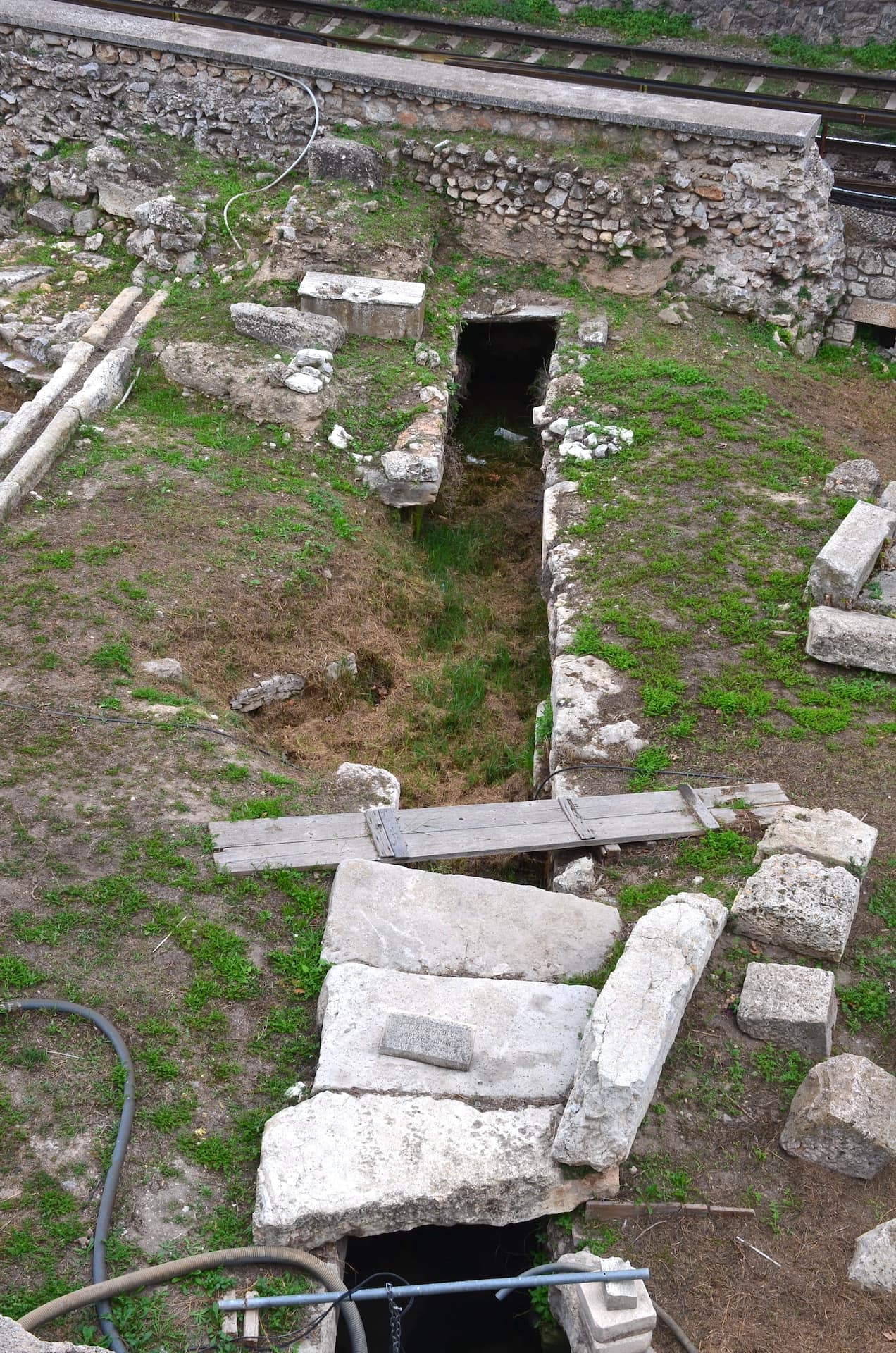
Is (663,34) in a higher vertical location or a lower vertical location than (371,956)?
higher

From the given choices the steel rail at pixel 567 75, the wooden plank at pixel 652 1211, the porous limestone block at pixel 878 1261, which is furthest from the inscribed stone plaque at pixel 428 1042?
the steel rail at pixel 567 75

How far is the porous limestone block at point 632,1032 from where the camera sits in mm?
5070

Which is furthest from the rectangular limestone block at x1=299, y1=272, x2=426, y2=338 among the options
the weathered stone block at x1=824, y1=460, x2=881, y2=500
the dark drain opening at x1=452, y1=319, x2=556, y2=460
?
the weathered stone block at x1=824, y1=460, x2=881, y2=500

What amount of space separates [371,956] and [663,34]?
16331 mm

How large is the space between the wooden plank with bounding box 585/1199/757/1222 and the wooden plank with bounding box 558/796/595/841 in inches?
92.2

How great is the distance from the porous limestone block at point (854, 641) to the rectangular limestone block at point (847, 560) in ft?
0.98

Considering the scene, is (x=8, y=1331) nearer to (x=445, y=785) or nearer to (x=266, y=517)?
(x=445, y=785)

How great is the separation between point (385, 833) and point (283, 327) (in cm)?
612

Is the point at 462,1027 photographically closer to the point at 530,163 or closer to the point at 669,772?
the point at 669,772

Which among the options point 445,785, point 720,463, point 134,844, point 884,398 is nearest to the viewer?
point 134,844

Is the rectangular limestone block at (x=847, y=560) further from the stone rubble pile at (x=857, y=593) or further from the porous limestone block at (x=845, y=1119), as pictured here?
the porous limestone block at (x=845, y=1119)

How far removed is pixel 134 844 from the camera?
6652mm

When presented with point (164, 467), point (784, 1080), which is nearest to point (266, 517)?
point (164, 467)

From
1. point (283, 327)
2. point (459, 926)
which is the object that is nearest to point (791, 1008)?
point (459, 926)
